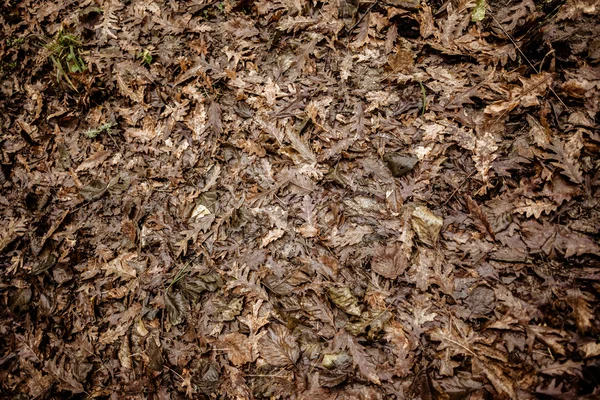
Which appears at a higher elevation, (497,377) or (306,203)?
(306,203)

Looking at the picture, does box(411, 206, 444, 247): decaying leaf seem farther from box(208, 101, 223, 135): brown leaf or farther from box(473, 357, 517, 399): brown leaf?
box(208, 101, 223, 135): brown leaf

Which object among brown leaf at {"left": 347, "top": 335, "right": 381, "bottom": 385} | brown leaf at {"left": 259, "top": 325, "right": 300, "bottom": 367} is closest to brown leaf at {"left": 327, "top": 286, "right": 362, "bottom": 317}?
brown leaf at {"left": 347, "top": 335, "right": 381, "bottom": 385}

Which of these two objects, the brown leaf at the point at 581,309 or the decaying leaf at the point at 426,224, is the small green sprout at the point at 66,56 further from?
the brown leaf at the point at 581,309

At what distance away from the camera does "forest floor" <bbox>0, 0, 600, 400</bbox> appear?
2113mm

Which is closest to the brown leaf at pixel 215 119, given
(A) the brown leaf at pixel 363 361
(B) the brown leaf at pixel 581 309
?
(A) the brown leaf at pixel 363 361

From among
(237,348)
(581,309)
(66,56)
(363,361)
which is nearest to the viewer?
(581,309)

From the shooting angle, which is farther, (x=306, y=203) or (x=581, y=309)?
(x=306, y=203)

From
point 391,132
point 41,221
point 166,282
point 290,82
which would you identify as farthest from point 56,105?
point 391,132

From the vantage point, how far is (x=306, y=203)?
2572 mm

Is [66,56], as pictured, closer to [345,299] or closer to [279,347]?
[279,347]

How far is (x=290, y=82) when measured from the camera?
2787mm

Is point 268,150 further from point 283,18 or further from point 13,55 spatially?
point 13,55

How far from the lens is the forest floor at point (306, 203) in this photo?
83.2 inches

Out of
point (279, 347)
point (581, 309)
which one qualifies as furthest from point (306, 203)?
point (581, 309)
